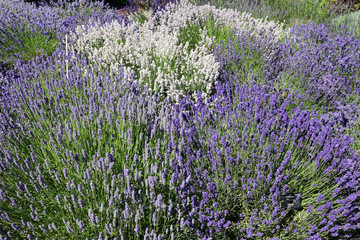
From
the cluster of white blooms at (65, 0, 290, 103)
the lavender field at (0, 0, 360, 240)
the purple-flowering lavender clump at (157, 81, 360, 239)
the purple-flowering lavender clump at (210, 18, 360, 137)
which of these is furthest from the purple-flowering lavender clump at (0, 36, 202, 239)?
the purple-flowering lavender clump at (210, 18, 360, 137)

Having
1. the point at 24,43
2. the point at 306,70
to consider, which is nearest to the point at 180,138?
the point at 306,70

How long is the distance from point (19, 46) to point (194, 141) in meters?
3.67

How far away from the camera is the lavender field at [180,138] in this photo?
167 centimetres

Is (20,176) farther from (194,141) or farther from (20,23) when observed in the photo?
(20,23)

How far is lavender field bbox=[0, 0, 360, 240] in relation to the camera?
167cm

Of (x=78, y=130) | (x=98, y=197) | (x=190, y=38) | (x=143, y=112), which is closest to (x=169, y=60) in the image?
(x=190, y=38)

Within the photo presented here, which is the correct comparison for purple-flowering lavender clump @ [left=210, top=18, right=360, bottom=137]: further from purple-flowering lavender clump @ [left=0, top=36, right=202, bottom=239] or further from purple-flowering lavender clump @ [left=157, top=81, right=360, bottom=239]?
purple-flowering lavender clump @ [left=0, top=36, right=202, bottom=239]

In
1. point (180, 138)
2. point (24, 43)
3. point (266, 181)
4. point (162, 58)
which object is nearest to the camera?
point (266, 181)

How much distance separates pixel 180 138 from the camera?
2152mm

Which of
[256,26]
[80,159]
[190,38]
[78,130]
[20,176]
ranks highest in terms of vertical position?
[256,26]

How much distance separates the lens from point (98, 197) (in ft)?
5.64

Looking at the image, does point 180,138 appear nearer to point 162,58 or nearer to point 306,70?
point 162,58

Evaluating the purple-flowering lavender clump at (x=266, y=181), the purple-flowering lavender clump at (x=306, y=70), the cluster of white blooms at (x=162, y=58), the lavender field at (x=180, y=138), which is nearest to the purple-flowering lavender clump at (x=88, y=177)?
the lavender field at (x=180, y=138)

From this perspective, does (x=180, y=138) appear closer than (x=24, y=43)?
Yes
